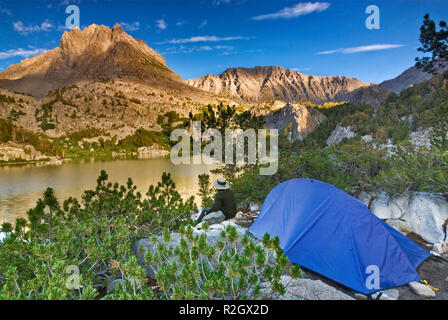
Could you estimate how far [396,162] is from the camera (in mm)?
9844

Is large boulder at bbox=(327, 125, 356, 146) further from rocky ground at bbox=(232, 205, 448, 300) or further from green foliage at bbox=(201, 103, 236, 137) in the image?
rocky ground at bbox=(232, 205, 448, 300)

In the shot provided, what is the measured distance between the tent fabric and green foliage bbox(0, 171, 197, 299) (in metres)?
3.42

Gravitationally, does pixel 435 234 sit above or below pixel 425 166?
below

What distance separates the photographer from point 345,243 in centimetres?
562

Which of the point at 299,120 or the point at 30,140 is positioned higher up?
the point at 299,120

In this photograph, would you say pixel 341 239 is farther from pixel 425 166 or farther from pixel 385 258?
pixel 425 166

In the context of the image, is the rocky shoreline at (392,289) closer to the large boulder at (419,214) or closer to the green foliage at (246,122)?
the large boulder at (419,214)

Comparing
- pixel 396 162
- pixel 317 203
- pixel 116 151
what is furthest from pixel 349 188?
pixel 116 151

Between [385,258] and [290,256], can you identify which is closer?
[385,258]

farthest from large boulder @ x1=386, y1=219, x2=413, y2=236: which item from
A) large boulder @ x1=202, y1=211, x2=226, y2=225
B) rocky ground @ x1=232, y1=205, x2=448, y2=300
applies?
large boulder @ x1=202, y1=211, x2=226, y2=225

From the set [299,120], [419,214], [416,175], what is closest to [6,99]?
[299,120]

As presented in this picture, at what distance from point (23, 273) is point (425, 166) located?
1206cm

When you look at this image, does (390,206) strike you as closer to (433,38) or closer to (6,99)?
(433,38)

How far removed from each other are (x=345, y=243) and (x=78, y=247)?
5.85 meters
